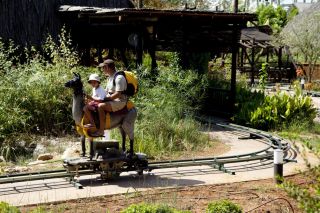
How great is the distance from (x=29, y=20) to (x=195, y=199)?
12147 mm

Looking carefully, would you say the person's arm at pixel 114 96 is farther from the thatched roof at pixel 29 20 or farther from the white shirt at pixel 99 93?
the thatched roof at pixel 29 20

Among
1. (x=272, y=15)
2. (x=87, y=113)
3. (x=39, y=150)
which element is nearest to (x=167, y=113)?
(x=39, y=150)

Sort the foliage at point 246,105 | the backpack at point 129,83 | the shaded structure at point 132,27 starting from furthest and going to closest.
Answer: the foliage at point 246,105 < the shaded structure at point 132,27 < the backpack at point 129,83

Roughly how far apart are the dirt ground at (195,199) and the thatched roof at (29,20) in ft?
36.7

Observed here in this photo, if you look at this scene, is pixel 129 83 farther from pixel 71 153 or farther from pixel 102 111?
pixel 71 153

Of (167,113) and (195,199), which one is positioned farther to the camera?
(167,113)

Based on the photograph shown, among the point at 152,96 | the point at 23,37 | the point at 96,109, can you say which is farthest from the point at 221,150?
the point at 23,37

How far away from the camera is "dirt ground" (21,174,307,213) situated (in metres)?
6.90

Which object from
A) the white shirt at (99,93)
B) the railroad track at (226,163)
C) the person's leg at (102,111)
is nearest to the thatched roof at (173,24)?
the railroad track at (226,163)

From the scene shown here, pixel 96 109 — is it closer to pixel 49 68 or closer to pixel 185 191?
pixel 185 191

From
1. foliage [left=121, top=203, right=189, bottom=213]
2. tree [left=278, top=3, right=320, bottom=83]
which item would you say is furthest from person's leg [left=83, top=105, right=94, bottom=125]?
tree [left=278, top=3, right=320, bottom=83]

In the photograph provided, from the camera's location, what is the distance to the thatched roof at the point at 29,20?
56.3 feet

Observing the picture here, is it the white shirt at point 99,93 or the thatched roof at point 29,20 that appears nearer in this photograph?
the white shirt at point 99,93

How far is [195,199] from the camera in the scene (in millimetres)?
7371
